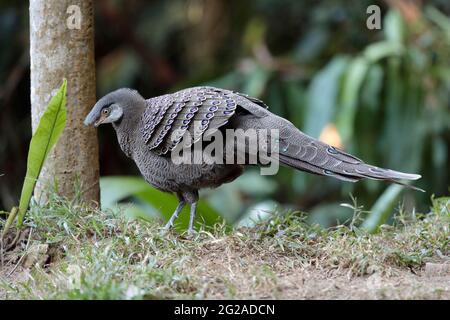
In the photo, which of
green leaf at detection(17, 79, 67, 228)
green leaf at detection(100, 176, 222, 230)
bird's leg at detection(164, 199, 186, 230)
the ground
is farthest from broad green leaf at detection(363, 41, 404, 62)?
green leaf at detection(17, 79, 67, 228)

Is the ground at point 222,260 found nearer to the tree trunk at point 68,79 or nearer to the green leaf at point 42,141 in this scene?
the green leaf at point 42,141

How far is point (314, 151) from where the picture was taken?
4.50 meters

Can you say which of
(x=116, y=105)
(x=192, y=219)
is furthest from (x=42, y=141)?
(x=192, y=219)

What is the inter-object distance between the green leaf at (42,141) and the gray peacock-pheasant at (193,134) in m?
0.31

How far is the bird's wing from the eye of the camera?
459 cm

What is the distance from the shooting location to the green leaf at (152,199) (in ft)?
17.8

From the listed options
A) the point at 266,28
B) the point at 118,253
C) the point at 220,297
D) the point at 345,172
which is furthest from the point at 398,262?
Answer: the point at 266,28

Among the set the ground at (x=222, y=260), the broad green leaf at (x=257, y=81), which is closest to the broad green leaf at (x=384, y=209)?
the ground at (x=222, y=260)

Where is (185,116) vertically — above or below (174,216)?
above

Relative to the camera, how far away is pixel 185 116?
4.66 meters

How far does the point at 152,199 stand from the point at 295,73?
4.28 m

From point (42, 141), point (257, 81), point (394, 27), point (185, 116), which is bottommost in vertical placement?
point (42, 141)

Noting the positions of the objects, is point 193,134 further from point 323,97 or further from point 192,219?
point 323,97

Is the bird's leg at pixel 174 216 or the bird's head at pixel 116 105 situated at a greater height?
the bird's head at pixel 116 105
